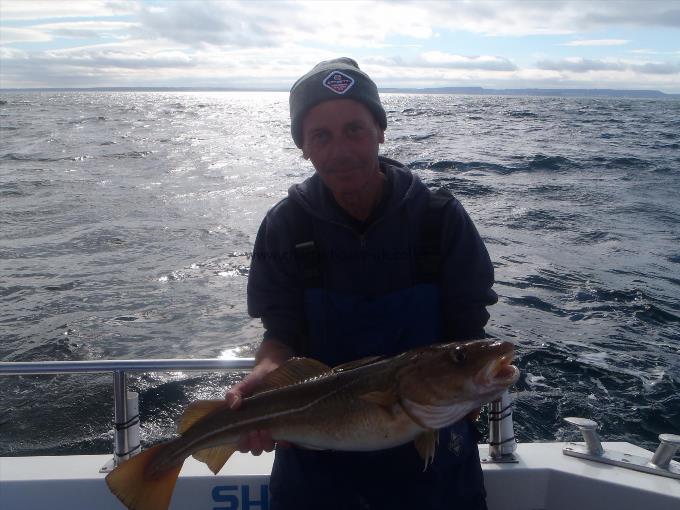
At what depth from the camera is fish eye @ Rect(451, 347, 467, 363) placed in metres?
2.34

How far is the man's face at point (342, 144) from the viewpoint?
2857 millimetres

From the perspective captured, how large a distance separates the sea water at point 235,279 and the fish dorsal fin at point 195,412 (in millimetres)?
3528

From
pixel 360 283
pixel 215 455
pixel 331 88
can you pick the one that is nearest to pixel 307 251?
pixel 360 283

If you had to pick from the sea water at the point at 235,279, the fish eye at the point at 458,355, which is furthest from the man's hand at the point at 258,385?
the sea water at the point at 235,279

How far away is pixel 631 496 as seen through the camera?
3309mm

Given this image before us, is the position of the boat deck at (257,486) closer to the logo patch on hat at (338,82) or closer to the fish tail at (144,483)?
the fish tail at (144,483)

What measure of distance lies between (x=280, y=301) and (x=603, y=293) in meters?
7.99

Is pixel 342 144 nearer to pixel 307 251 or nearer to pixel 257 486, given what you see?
pixel 307 251

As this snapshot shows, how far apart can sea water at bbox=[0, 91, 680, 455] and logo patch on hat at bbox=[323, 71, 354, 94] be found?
172 inches

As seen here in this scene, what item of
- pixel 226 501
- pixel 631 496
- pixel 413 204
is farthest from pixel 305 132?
pixel 631 496

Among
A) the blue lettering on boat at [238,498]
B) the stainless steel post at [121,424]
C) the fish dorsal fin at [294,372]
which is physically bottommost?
the blue lettering on boat at [238,498]

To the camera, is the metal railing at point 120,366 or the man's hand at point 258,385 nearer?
the man's hand at point 258,385

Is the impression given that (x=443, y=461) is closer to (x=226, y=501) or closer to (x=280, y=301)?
(x=280, y=301)

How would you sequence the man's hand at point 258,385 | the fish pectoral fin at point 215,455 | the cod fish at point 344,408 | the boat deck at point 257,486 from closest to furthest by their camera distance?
the cod fish at point 344,408, the man's hand at point 258,385, the fish pectoral fin at point 215,455, the boat deck at point 257,486
